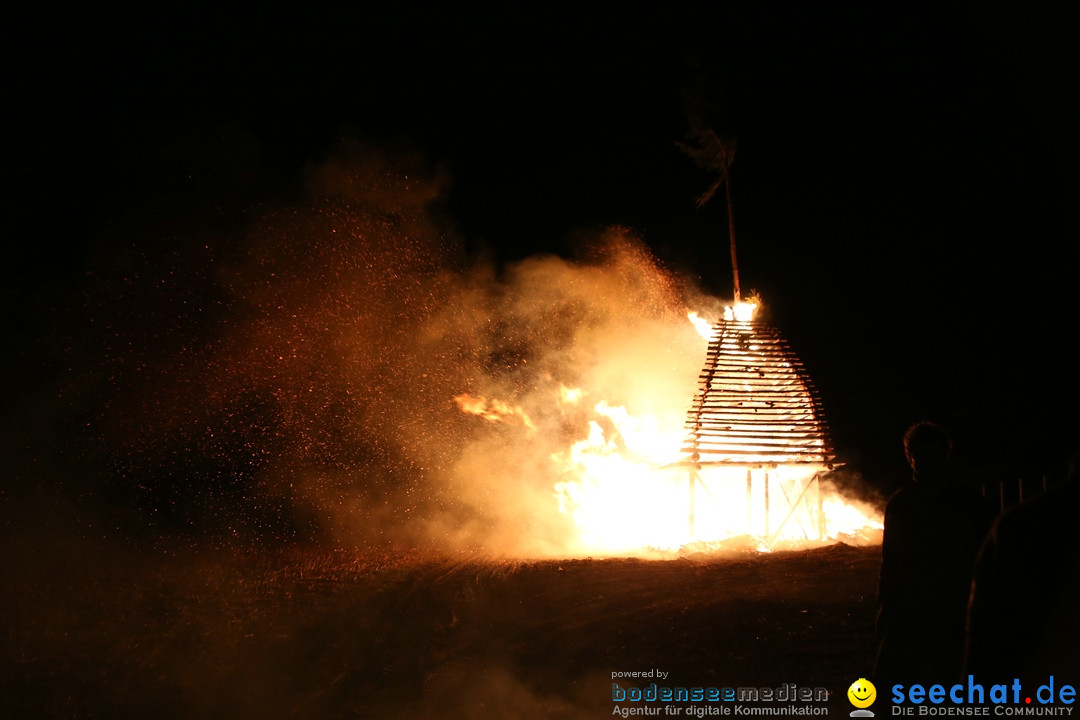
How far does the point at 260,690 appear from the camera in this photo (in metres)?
7.17

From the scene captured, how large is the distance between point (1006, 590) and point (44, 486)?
1898 centimetres

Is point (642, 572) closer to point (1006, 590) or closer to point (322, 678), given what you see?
point (322, 678)

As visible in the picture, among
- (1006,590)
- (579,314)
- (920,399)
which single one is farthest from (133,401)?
(920,399)

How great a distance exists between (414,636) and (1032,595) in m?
6.74

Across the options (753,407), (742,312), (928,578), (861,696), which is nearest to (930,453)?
(928,578)

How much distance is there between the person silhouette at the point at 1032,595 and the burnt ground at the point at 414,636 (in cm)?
385

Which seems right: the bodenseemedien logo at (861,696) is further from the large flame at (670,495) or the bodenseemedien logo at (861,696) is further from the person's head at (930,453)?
the large flame at (670,495)

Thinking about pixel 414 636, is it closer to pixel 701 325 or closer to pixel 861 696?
pixel 861 696

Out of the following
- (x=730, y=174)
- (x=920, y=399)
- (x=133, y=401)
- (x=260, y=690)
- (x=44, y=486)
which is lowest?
(x=260, y=690)

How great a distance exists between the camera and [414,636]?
8352 millimetres

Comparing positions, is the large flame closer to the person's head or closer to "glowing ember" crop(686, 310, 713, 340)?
"glowing ember" crop(686, 310, 713, 340)

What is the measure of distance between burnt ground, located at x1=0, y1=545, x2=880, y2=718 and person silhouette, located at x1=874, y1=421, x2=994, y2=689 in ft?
9.37

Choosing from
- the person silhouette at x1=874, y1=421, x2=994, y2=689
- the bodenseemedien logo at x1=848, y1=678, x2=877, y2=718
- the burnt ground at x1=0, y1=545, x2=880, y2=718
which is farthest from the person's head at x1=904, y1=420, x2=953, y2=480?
the burnt ground at x1=0, y1=545, x2=880, y2=718

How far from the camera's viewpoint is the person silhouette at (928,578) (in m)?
3.71
